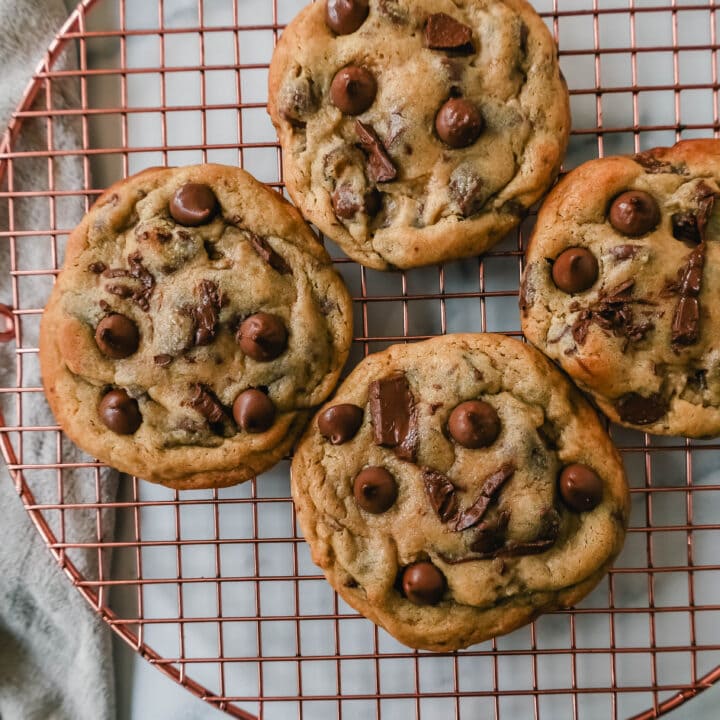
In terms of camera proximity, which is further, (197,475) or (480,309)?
(480,309)

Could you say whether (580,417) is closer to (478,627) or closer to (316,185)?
(478,627)

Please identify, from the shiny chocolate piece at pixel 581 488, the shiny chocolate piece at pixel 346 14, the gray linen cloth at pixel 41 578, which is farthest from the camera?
the gray linen cloth at pixel 41 578

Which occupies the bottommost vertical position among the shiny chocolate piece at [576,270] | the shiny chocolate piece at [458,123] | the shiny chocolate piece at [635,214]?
the shiny chocolate piece at [576,270]

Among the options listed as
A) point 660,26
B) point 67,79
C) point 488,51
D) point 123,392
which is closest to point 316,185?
point 488,51

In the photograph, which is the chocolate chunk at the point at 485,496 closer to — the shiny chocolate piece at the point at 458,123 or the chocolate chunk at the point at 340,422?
the chocolate chunk at the point at 340,422

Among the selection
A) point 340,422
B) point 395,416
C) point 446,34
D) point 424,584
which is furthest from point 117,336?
point 446,34

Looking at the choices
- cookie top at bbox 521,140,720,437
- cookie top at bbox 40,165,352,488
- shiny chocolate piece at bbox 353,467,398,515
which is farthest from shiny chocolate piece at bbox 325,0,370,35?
shiny chocolate piece at bbox 353,467,398,515

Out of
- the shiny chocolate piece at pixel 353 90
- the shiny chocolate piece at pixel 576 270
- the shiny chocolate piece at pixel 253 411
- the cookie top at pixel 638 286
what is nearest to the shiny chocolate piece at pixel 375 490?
the shiny chocolate piece at pixel 253 411
